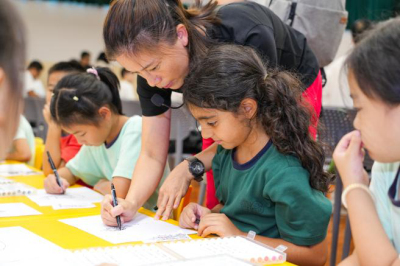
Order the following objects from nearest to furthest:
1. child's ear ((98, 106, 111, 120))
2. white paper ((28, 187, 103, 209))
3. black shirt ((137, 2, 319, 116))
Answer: black shirt ((137, 2, 319, 116)) → white paper ((28, 187, 103, 209)) → child's ear ((98, 106, 111, 120))

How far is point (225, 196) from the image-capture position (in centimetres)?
147

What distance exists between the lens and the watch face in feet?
5.08

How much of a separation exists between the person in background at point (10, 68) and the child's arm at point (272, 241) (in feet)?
1.82

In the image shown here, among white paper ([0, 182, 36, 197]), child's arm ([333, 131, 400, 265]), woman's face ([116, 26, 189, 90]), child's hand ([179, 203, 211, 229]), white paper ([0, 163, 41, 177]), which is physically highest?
woman's face ([116, 26, 189, 90])

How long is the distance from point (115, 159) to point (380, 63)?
1.35 m

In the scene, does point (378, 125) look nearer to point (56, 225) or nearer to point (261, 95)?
point (261, 95)

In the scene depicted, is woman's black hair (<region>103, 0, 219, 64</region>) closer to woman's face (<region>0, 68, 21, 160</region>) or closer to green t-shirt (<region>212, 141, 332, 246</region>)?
green t-shirt (<region>212, 141, 332, 246</region>)

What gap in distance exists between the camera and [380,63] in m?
0.93

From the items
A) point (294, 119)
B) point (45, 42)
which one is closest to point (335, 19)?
point (294, 119)

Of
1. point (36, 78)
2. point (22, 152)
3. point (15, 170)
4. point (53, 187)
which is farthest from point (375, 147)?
point (36, 78)

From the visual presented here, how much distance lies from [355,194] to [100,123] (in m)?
1.22

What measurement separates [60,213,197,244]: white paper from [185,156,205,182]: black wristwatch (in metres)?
0.18

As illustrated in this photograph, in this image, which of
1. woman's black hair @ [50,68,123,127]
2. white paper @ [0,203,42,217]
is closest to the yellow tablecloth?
white paper @ [0,203,42,217]

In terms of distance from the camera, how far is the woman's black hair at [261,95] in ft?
4.32
